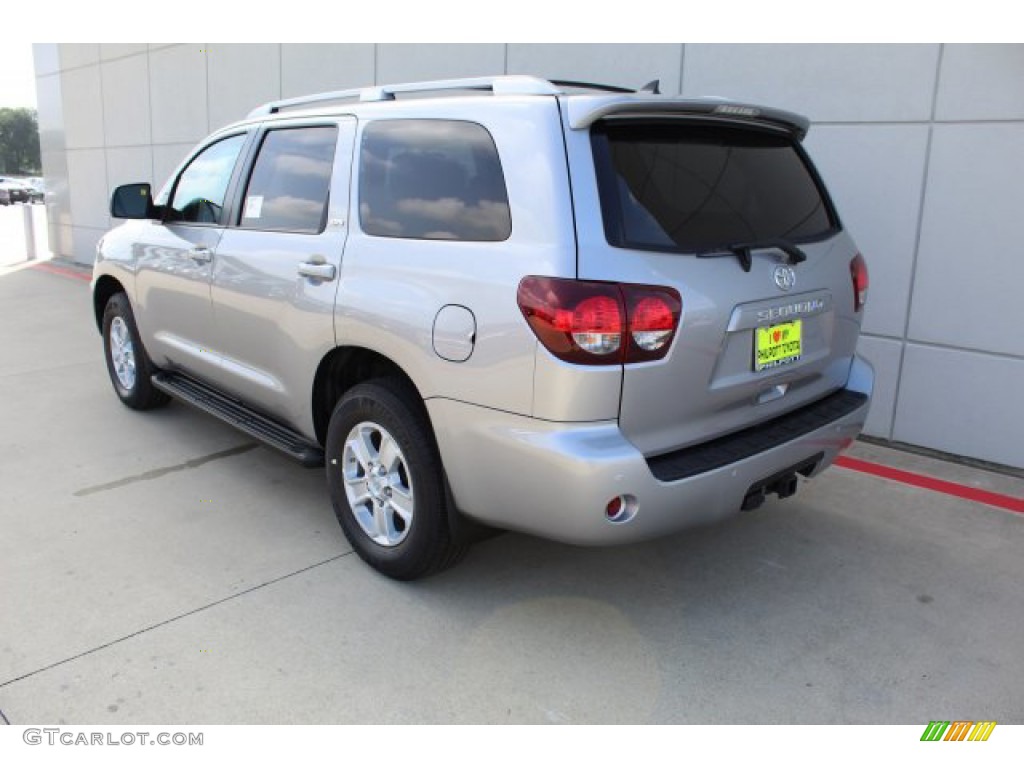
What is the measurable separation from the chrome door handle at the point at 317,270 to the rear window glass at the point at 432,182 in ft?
0.75

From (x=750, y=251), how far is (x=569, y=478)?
1.07 m

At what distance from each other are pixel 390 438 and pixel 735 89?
3.72m

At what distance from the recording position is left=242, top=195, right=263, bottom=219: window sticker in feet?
13.4

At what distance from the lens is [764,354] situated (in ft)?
9.86

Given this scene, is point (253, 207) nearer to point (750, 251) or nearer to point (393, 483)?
point (393, 483)

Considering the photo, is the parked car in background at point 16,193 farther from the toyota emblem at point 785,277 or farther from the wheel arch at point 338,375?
the toyota emblem at point 785,277

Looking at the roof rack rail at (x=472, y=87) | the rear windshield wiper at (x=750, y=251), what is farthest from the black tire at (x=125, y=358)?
the rear windshield wiper at (x=750, y=251)

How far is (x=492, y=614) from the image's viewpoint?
3.24 meters

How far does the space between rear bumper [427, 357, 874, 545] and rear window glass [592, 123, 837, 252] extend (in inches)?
26.6

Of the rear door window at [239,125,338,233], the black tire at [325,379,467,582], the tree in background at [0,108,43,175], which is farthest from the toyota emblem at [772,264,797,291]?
the tree in background at [0,108,43,175]

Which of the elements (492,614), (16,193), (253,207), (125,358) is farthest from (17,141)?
(492,614)

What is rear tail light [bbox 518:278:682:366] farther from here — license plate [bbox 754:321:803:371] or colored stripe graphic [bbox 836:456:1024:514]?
colored stripe graphic [bbox 836:456:1024:514]

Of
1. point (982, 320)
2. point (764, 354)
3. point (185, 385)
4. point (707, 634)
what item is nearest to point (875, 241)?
point (982, 320)

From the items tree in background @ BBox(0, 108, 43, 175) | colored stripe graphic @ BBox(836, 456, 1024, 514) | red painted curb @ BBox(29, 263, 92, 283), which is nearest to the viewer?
colored stripe graphic @ BBox(836, 456, 1024, 514)
